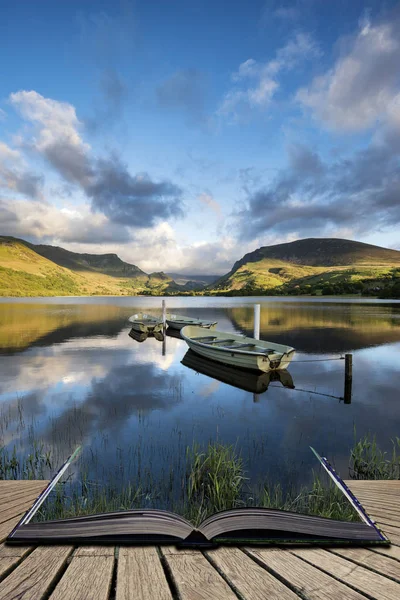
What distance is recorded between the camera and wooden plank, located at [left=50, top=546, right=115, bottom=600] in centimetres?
285

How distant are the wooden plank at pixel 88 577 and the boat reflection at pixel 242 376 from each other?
14815 mm

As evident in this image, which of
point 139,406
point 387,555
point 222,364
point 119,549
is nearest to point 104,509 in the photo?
point 119,549

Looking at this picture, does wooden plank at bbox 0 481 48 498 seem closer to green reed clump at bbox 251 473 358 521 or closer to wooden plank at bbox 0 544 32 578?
wooden plank at bbox 0 544 32 578

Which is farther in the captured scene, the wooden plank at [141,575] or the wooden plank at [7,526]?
the wooden plank at [7,526]

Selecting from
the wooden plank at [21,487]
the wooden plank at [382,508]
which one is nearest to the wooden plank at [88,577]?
the wooden plank at [21,487]

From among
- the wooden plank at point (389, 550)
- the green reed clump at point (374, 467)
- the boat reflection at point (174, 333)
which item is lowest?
the boat reflection at point (174, 333)

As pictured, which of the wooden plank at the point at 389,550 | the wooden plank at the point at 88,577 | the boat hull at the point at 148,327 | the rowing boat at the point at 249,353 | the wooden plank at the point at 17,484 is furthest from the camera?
the boat hull at the point at 148,327

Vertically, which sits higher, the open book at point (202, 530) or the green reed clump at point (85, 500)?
the open book at point (202, 530)

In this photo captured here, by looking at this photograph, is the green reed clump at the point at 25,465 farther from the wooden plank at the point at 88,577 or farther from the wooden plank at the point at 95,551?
the wooden plank at the point at 88,577

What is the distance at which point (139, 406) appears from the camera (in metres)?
15.2

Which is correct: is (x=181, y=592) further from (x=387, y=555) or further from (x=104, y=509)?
(x=104, y=509)

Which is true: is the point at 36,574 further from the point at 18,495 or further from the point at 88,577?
the point at 18,495

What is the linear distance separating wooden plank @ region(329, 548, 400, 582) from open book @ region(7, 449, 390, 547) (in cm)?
11

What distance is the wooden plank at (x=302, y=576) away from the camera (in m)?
2.90
